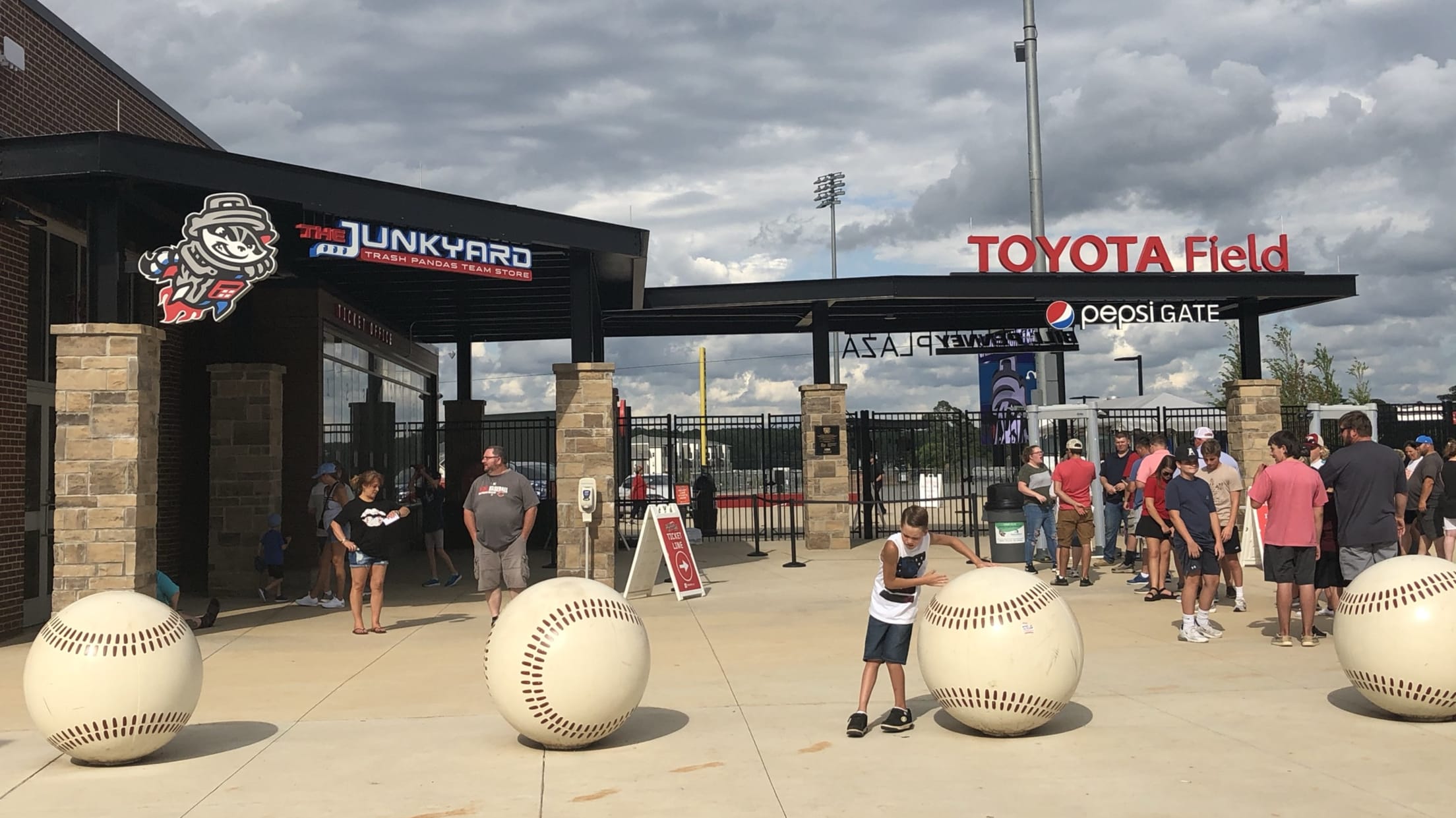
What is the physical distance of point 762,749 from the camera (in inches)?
264

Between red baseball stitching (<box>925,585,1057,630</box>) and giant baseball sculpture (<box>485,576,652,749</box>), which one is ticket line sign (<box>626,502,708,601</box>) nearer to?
giant baseball sculpture (<box>485,576,652,749</box>)

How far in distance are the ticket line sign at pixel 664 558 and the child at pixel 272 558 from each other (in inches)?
175

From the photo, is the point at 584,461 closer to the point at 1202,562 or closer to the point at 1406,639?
the point at 1202,562

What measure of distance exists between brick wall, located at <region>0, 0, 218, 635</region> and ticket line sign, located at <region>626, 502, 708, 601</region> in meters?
6.58

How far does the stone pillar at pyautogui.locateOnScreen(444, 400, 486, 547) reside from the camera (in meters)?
22.8

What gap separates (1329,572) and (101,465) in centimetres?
1144

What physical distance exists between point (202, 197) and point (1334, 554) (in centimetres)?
1252

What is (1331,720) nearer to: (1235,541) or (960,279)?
(1235,541)

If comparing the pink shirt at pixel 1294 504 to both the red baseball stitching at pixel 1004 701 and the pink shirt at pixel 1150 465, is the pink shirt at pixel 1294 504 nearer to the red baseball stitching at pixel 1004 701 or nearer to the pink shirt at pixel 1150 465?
the pink shirt at pixel 1150 465

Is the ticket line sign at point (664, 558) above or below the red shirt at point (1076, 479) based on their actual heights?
below

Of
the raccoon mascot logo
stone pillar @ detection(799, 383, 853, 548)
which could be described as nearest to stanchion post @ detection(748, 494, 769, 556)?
stone pillar @ detection(799, 383, 853, 548)

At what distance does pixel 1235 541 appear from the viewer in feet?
39.8

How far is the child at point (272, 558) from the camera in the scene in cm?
1451

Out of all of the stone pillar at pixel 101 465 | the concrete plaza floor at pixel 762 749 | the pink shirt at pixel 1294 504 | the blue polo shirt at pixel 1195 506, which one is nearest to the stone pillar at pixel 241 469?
the stone pillar at pixel 101 465
